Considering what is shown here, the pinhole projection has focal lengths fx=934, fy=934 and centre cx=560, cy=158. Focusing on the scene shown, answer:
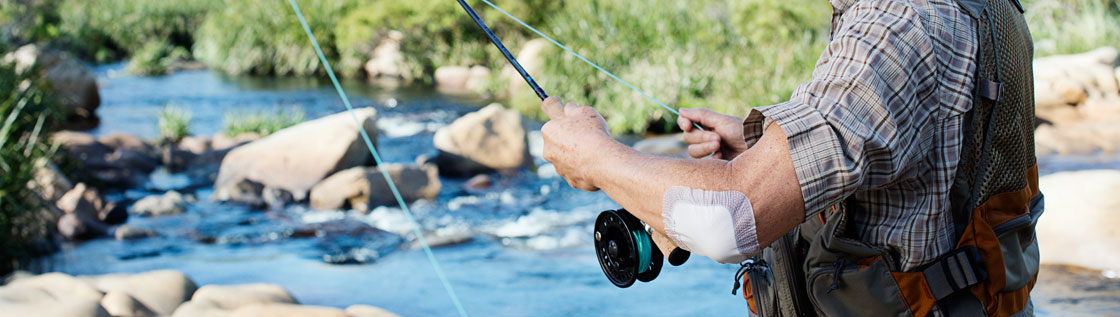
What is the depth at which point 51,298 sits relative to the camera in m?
4.08

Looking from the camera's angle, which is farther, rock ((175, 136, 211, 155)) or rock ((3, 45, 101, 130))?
rock ((3, 45, 101, 130))

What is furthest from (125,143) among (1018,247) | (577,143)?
(1018,247)

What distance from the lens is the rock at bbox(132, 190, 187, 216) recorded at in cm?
810

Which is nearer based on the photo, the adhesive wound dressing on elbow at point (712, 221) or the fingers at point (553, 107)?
the adhesive wound dressing on elbow at point (712, 221)

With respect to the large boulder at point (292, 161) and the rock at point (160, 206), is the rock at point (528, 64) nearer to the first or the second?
the large boulder at point (292, 161)

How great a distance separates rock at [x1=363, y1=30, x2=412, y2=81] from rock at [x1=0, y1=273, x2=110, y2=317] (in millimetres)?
14547

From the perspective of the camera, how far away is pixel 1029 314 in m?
1.67

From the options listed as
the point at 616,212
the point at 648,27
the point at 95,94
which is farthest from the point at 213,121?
the point at 616,212

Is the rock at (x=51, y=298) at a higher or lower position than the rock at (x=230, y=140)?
higher

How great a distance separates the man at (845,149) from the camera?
1199 mm

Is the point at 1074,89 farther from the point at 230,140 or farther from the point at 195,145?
the point at 195,145

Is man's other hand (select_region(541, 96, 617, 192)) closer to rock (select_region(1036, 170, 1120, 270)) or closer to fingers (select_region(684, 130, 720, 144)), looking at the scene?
fingers (select_region(684, 130, 720, 144))

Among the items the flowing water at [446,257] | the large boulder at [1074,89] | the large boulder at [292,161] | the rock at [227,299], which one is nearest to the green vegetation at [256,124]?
the flowing water at [446,257]

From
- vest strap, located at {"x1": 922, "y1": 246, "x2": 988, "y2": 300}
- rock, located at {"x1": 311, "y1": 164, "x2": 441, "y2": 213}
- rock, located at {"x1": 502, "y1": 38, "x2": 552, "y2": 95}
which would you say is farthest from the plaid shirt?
rock, located at {"x1": 502, "y1": 38, "x2": 552, "y2": 95}
